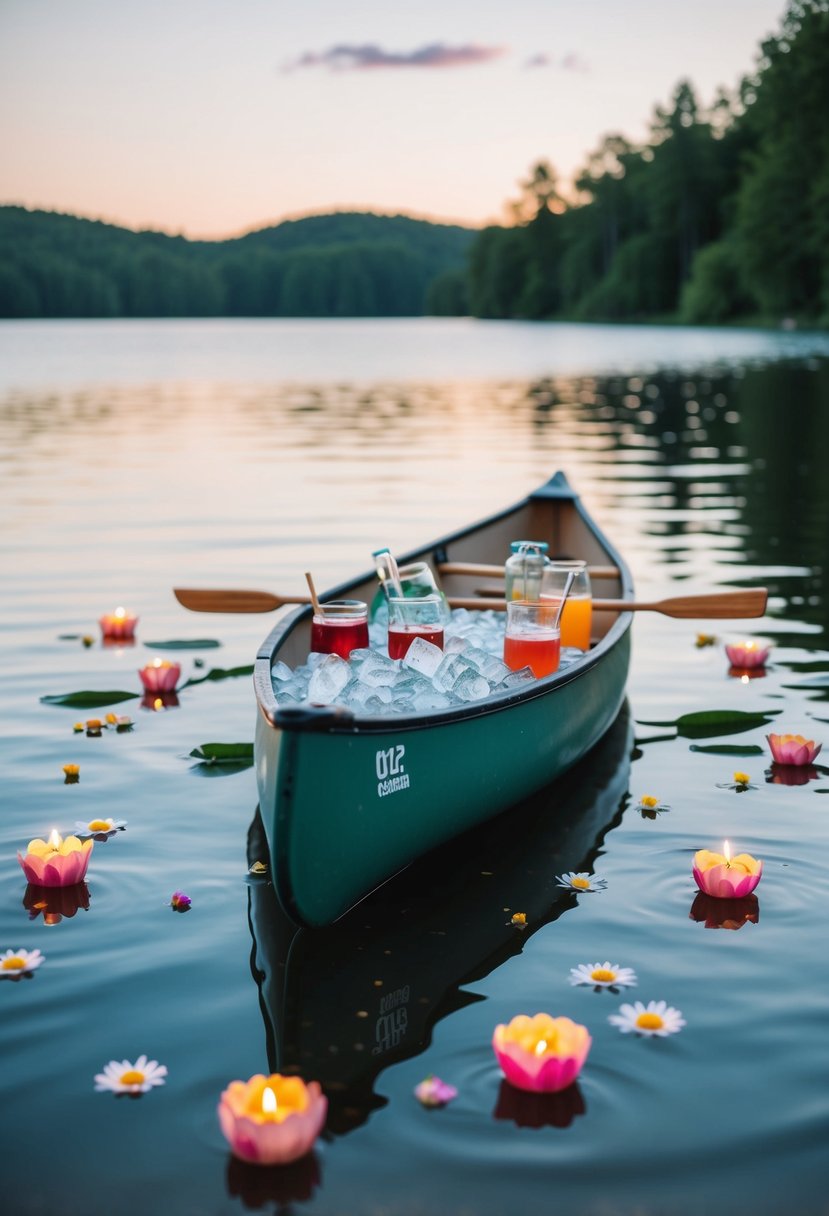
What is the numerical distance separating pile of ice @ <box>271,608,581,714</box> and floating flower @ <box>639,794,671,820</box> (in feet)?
2.75

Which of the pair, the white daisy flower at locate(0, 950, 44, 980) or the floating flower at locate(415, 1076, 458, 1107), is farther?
the white daisy flower at locate(0, 950, 44, 980)

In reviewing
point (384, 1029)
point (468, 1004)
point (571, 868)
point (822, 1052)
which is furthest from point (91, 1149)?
point (571, 868)

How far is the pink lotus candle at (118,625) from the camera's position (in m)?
8.90

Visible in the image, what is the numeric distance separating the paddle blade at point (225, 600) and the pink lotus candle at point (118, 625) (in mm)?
1783

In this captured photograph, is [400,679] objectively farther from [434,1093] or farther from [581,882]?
[434,1093]

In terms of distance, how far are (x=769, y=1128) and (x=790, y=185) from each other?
86279 millimetres

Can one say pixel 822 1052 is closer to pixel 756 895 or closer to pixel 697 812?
pixel 756 895

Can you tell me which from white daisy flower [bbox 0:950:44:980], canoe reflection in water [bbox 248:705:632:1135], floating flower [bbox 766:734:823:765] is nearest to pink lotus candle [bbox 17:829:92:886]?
white daisy flower [bbox 0:950:44:980]

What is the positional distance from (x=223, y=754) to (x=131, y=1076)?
118 inches

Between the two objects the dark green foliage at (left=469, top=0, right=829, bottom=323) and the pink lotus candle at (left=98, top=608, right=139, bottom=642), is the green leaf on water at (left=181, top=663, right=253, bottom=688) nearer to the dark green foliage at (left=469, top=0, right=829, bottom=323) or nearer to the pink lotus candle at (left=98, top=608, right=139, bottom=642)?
the pink lotus candle at (left=98, top=608, right=139, bottom=642)

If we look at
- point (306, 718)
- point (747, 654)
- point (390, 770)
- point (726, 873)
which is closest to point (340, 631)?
point (390, 770)

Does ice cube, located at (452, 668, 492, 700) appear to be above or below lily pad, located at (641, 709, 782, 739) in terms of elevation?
above

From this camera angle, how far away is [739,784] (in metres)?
6.16

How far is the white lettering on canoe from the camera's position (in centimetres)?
439
